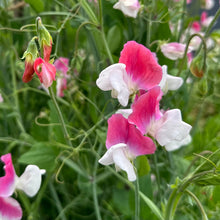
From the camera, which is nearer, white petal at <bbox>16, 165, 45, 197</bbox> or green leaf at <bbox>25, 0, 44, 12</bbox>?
white petal at <bbox>16, 165, 45, 197</bbox>

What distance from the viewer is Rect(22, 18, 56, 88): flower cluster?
0.50 metres

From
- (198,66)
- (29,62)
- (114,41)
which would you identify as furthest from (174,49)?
(29,62)

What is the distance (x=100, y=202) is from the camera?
1.05m

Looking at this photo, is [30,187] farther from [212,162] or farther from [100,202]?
[100,202]

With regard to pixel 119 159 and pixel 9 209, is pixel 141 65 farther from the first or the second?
pixel 9 209

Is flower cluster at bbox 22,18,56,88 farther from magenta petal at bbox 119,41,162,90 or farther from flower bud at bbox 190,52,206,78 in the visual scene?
flower bud at bbox 190,52,206,78

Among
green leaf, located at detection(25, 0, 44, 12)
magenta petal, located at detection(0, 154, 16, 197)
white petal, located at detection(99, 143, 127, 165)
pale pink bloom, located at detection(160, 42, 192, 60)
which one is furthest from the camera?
green leaf, located at detection(25, 0, 44, 12)

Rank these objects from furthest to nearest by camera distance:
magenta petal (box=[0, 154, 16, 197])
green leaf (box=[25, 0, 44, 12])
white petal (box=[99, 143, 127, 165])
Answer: green leaf (box=[25, 0, 44, 12]), magenta petal (box=[0, 154, 16, 197]), white petal (box=[99, 143, 127, 165])

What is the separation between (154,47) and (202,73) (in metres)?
0.17

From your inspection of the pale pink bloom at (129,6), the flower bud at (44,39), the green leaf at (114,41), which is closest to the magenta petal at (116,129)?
the flower bud at (44,39)

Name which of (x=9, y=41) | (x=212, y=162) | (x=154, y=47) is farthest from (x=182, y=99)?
(x=9, y=41)

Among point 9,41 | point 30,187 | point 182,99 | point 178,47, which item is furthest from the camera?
point 9,41

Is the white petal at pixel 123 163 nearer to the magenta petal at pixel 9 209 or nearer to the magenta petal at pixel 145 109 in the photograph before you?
the magenta petal at pixel 145 109

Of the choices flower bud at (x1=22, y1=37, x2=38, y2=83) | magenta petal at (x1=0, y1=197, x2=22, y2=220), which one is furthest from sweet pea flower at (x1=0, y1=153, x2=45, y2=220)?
flower bud at (x1=22, y1=37, x2=38, y2=83)
